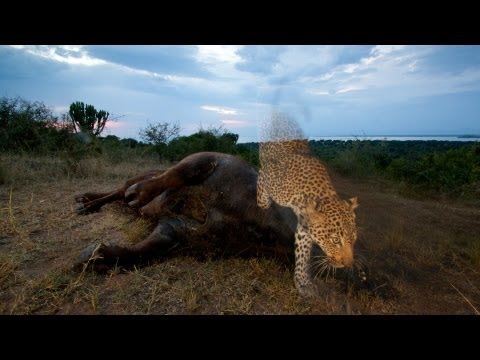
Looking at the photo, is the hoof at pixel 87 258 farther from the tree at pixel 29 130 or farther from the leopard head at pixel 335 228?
the tree at pixel 29 130

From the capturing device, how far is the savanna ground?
9.61 ft

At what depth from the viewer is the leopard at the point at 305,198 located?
8.56ft

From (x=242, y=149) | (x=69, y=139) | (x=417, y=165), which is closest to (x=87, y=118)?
(x=69, y=139)

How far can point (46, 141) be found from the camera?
30.2ft

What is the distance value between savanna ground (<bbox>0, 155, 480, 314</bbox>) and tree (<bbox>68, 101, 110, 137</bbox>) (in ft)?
17.8

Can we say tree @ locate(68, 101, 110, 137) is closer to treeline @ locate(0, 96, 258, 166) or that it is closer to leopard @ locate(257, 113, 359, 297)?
treeline @ locate(0, 96, 258, 166)

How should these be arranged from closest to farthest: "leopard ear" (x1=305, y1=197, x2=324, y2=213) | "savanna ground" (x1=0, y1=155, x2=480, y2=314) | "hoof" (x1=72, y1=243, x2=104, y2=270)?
"leopard ear" (x1=305, y1=197, x2=324, y2=213) → "savanna ground" (x1=0, y1=155, x2=480, y2=314) → "hoof" (x1=72, y1=243, x2=104, y2=270)

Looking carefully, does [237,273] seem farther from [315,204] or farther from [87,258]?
[87,258]

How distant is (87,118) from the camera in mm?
10711

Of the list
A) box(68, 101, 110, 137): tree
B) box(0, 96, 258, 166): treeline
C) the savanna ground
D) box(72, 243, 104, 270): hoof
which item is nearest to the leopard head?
the savanna ground

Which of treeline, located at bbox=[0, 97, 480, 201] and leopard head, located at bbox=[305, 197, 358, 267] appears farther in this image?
treeline, located at bbox=[0, 97, 480, 201]

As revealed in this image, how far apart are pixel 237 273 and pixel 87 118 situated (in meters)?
9.28

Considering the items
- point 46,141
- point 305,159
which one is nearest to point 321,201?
point 305,159
